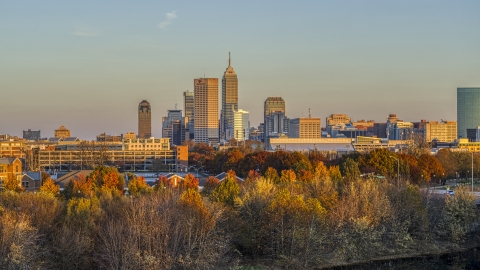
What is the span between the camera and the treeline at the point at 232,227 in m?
32.8

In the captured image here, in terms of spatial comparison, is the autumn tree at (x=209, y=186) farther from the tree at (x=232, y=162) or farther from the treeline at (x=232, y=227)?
the tree at (x=232, y=162)

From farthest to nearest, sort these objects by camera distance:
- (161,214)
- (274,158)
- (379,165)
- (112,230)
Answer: (274,158) < (379,165) < (161,214) < (112,230)

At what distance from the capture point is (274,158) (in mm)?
85375

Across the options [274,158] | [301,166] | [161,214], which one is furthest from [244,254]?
[274,158]

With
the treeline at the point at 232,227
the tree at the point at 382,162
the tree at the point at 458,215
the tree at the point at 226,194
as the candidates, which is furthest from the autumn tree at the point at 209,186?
the tree at the point at 382,162

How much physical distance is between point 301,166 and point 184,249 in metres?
42.1

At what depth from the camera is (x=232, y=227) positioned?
129ft

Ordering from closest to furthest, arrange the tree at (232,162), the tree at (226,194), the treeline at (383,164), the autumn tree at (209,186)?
the tree at (226,194)
the autumn tree at (209,186)
the treeline at (383,164)
the tree at (232,162)

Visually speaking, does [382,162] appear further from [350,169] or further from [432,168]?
[350,169]

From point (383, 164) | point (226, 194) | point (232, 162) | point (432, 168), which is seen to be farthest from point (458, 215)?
point (232, 162)

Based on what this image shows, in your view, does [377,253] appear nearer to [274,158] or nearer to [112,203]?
[112,203]

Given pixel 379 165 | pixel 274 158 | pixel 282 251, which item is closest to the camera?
pixel 282 251

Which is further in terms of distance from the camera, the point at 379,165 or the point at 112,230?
the point at 379,165

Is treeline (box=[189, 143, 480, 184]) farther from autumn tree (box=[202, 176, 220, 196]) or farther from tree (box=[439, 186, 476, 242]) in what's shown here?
tree (box=[439, 186, 476, 242])
